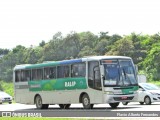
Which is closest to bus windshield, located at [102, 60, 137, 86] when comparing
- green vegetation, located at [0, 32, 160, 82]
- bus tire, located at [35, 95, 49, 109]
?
bus tire, located at [35, 95, 49, 109]

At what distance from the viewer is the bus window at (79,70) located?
28.3 metres

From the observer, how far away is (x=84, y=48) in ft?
295

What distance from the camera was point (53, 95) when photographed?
103ft

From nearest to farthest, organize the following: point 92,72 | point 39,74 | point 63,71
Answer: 1. point 92,72
2. point 63,71
3. point 39,74

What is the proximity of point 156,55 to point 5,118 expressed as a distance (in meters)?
52.5

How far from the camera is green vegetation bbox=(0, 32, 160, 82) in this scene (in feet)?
271

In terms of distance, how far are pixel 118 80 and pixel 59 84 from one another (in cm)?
495

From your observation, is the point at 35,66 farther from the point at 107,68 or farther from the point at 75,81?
the point at 107,68

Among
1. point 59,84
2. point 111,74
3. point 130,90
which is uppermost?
point 111,74

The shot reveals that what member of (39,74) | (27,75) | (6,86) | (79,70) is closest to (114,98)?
(79,70)

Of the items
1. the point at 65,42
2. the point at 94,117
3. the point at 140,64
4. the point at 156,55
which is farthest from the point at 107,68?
the point at 65,42

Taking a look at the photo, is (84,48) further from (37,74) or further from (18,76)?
(37,74)

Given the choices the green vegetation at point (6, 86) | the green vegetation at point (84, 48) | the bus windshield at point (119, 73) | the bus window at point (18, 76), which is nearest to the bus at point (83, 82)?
the bus windshield at point (119, 73)

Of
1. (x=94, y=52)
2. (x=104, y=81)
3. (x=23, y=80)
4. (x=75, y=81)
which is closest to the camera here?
(x=104, y=81)
